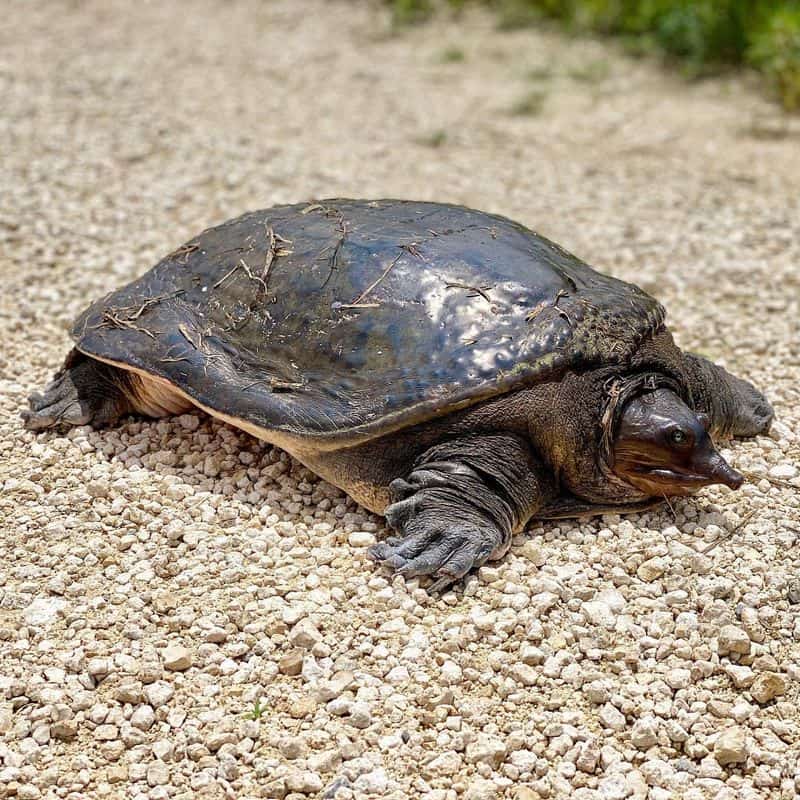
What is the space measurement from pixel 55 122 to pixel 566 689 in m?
5.65

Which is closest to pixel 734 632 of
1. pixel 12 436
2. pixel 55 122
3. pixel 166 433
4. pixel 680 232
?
pixel 166 433

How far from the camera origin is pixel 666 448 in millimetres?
2971

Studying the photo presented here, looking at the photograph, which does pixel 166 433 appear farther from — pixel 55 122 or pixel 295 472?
pixel 55 122

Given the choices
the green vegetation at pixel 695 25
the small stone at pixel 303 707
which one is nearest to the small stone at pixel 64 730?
the small stone at pixel 303 707

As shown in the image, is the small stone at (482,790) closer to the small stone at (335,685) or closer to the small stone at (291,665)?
the small stone at (335,685)

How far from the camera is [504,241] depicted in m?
3.33

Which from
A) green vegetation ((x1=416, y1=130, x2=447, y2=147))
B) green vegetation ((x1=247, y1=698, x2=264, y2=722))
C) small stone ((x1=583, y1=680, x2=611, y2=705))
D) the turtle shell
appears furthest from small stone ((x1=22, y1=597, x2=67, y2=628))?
green vegetation ((x1=416, y1=130, x2=447, y2=147))

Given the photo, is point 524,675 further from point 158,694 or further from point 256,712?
point 158,694

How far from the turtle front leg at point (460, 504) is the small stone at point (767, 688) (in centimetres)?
76

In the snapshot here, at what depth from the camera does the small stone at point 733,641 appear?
264 centimetres

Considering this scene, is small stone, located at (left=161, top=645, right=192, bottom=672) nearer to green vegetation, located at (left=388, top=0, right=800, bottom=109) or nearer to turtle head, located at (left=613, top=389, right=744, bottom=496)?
turtle head, located at (left=613, top=389, right=744, bottom=496)

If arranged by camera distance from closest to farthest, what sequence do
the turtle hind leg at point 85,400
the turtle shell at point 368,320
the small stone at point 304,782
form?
the small stone at point 304,782 → the turtle shell at point 368,320 → the turtle hind leg at point 85,400

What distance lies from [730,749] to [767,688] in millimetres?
241

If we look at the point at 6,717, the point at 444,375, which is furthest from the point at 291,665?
the point at 444,375
